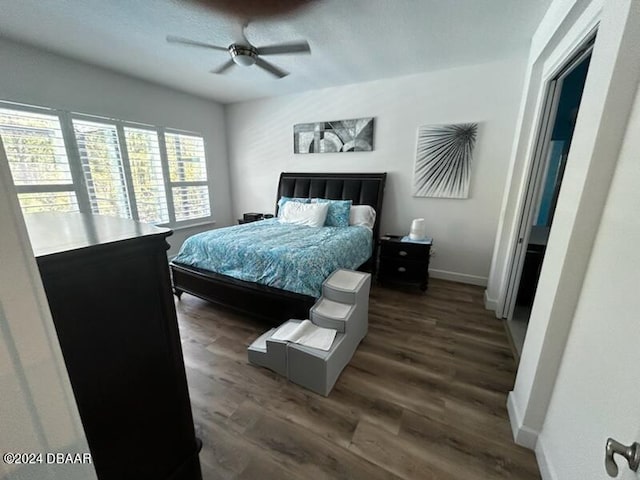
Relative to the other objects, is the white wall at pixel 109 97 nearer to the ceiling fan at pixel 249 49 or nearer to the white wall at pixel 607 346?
the ceiling fan at pixel 249 49

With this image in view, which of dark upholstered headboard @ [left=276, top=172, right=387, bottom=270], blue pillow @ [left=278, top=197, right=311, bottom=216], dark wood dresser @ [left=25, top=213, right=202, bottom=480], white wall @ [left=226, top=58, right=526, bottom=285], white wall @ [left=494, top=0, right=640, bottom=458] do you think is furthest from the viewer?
blue pillow @ [left=278, top=197, right=311, bottom=216]

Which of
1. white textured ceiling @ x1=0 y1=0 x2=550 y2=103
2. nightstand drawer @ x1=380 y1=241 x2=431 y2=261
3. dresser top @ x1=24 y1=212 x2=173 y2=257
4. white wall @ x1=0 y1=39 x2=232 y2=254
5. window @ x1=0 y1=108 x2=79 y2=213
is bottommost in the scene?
nightstand drawer @ x1=380 y1=241 x2=431 y2=261

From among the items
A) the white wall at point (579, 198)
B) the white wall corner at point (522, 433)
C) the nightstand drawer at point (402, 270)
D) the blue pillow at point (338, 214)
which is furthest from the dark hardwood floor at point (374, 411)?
the blue pillow at point (338, 214)

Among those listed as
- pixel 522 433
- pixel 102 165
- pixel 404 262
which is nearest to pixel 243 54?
pixel 102 165

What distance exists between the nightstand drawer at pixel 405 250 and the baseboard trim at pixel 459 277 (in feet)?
2.16

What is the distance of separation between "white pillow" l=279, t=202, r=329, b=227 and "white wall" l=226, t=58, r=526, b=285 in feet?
2.62

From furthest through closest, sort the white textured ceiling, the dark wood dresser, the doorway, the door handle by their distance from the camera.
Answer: the doorway
the white textured ceiling
the dark wood dresser
the door handle

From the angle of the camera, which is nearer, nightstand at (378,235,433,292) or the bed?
the bed

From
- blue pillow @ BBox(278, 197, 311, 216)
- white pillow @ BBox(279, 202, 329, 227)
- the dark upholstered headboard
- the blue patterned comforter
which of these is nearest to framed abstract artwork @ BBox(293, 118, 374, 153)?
the dark upholstered headboard

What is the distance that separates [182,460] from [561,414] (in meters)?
1.68

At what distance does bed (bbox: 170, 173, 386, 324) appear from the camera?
2.24m

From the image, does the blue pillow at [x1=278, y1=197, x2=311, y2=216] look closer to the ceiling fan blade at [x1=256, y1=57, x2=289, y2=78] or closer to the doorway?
the ceiling fan blade at [x1=256, y1=57, x2=289, y2=78]

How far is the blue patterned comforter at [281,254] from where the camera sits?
2230 mm

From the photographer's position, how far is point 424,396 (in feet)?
5.67
